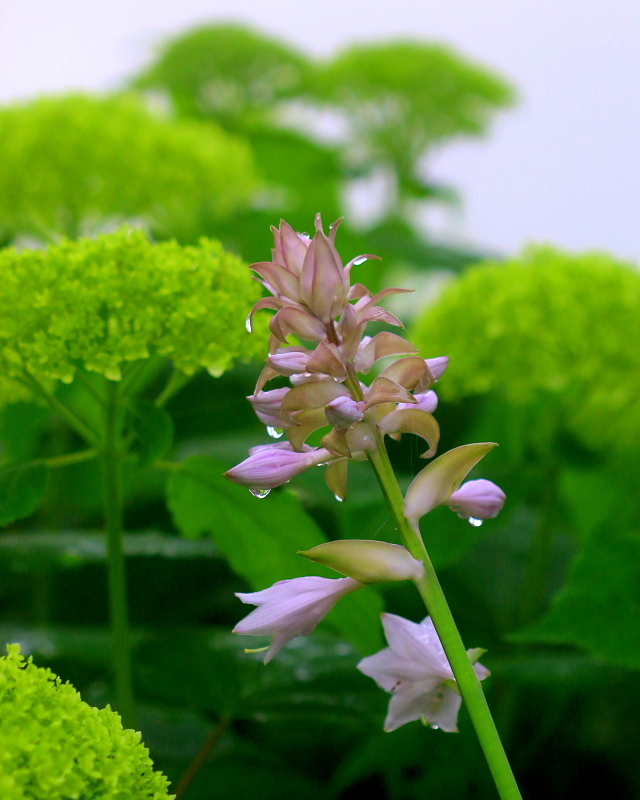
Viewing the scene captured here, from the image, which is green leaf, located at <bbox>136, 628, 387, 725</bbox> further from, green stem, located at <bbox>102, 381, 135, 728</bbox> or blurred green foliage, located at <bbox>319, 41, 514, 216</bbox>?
blurred green foliage, located at <bbox>319, 41, 514, 216</bbox>

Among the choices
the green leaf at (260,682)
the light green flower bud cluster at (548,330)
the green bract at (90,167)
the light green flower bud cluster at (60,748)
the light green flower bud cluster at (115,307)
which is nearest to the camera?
the light green flower bud cluster at (60,748)

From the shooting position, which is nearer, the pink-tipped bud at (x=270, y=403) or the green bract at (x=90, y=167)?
the pink-tipped bud at (x=270, y=403)

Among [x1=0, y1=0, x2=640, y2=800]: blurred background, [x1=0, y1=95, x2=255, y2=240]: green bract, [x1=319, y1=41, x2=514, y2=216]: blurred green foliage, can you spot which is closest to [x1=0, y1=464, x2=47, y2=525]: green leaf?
[x1=0, y1=0, x2=640, y2=800]: blurred background

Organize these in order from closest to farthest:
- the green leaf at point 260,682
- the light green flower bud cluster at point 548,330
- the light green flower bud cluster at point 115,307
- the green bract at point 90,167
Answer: the light green flower bud cluster at point 115,307 → the green leaf at point 260,682 → the light green flower bud cluster at point 548,330 → the green bract at point 90,167

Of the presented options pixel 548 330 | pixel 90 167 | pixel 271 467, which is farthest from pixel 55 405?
pixel 90 167

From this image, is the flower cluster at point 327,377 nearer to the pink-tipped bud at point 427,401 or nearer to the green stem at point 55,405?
the pink-tipped bud at point 427,401

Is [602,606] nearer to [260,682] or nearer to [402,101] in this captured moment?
[260,682]

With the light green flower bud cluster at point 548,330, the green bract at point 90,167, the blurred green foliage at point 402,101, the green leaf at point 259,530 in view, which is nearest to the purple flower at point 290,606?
the green leaf at point 259,530
